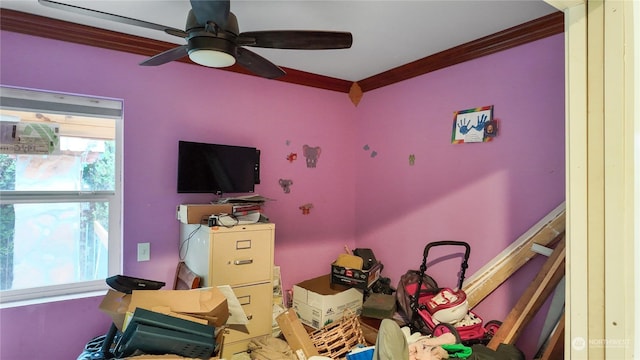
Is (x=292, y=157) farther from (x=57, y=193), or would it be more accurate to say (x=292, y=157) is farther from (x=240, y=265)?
(x=57, y=193)

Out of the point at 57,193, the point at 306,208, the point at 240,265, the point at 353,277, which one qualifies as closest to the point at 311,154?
the point at 306,208

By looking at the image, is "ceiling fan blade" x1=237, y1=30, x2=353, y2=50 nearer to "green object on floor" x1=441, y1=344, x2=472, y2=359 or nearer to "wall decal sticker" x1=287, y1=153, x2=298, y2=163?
"wall decal sticker" x1=287, y1=153, x2=298, y2=163

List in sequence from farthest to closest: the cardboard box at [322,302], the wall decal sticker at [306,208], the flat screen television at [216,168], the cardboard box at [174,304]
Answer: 1. the wall decal sticker at [306,208]
2. the cardboard box at [322,302]
3. the flat screen television at [216,168]
4. the cardboard box at [174,304]

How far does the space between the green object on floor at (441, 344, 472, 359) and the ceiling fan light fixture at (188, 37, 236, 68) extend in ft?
6.34

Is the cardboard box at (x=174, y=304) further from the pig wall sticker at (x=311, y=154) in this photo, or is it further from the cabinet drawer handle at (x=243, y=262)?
the pig wall sticker at (x=311, y=154)

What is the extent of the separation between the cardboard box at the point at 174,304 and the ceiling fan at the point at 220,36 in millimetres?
1185

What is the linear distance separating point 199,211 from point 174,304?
761mm

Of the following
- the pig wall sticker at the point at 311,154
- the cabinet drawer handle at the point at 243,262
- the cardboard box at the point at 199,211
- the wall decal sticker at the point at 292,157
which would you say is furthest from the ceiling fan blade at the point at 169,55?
the pig wall sticker at the point at 311,154

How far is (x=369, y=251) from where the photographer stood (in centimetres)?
321

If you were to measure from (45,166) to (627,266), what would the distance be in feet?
9.57

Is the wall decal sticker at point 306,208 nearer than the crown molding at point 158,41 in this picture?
No

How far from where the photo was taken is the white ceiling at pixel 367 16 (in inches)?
75.5

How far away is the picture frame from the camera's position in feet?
7.72

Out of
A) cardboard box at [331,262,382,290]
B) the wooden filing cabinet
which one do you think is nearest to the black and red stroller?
cardboard box at [331,262,382,290]
